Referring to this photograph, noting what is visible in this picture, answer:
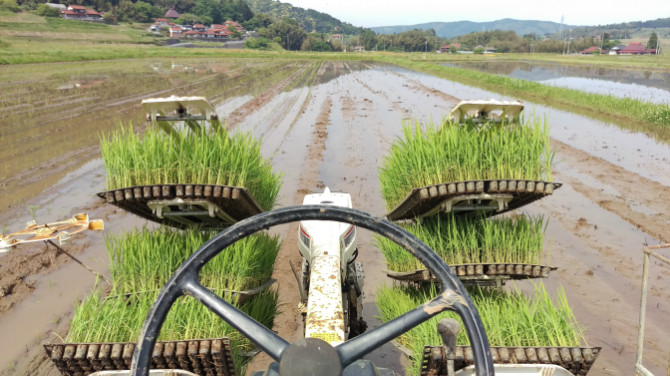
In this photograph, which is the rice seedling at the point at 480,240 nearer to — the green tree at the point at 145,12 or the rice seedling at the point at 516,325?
the rice seedling at the point at 516,325

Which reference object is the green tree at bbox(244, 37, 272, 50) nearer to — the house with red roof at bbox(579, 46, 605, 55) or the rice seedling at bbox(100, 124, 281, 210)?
the house with red roof at bbox(579, 46, 605, 55)

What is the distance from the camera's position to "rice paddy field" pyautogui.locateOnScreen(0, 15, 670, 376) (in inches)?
169

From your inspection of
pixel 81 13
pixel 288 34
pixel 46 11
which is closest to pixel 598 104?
pixel 46 11

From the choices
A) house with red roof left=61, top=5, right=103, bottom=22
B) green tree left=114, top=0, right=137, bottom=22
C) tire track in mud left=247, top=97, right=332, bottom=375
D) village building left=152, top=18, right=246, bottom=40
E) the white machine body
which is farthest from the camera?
village building left=152, top=18, right=246, bottom=40

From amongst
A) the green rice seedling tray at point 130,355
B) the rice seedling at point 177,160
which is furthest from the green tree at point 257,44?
the green rice seedling tray at point 130,355

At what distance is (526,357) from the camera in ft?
8.13

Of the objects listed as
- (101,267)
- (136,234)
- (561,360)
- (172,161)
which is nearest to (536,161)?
(561,360)

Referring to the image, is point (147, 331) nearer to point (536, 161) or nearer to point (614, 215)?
point (536, 161)

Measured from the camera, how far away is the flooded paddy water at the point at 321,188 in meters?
4.44

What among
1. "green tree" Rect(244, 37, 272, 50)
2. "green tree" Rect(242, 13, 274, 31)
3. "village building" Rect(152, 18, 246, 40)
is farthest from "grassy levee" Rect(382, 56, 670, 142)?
"green tree" Rect(242, 13, 274, 31)

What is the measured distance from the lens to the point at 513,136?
11.1ft

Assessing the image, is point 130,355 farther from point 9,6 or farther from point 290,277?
point 9,6

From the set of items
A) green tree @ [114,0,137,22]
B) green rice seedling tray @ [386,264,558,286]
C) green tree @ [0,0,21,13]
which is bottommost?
green rice seedling tray @ [386,264,558,286]

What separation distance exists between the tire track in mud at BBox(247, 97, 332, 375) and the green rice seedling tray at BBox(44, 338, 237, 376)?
3.14 feet
